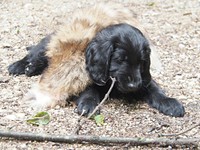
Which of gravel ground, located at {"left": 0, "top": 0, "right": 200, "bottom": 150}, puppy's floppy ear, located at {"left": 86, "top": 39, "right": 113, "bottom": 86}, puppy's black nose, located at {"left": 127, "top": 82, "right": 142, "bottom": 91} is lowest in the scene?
gravel ground, located at {"left": 0, "top": 0, "right": 200, "bottom": 150}

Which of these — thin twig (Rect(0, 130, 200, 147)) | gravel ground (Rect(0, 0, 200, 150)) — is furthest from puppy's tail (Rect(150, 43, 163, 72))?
thin twig (Rect(0, 130, 200, 147))

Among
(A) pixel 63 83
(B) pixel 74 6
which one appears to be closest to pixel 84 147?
(A) pixel 63 83

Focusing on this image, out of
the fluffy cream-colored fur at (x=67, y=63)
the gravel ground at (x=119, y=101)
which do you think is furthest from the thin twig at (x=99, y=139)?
the fluffy cream-colored fur at (x=67, y=63)

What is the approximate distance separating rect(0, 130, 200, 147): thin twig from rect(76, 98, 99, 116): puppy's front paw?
40cm

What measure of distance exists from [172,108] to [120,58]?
55 cm

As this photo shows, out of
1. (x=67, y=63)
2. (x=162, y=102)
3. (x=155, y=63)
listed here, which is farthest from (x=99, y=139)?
(x=155, y=63)

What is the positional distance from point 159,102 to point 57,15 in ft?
10.7

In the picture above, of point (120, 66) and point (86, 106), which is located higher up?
point (120, 66)

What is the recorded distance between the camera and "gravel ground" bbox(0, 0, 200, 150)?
3.42 meters

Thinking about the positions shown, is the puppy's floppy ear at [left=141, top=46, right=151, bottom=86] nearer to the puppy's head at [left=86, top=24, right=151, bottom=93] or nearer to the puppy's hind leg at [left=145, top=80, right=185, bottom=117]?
the puppy's head at [left=86, top=24, right=151, bottom=93]

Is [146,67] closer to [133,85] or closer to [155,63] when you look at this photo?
[133,85]

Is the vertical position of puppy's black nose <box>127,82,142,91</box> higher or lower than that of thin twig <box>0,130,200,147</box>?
higher

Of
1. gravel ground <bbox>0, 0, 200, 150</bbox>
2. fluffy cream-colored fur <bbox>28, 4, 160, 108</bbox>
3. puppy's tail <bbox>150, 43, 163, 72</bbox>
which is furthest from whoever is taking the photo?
puppy's tail <bbox>150, 43, 163, 72</bbox>

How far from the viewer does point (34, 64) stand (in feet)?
14.7
